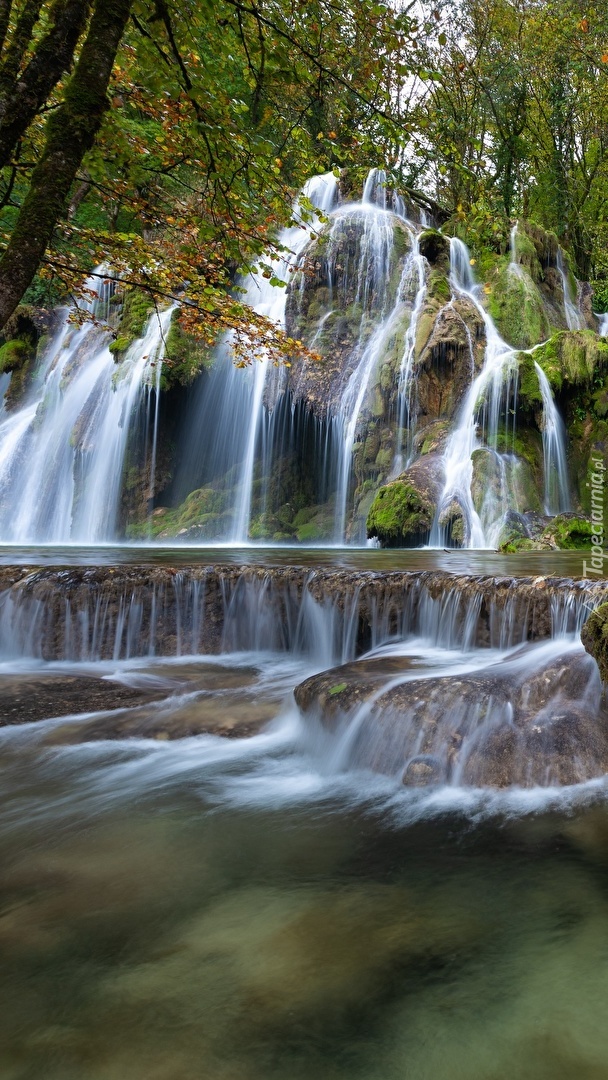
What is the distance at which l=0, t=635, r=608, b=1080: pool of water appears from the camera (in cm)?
166

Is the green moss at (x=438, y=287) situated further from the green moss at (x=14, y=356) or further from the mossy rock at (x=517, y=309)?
the green moss at (x=14, y=356)

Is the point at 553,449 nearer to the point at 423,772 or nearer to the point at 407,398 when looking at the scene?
the point at 407,398

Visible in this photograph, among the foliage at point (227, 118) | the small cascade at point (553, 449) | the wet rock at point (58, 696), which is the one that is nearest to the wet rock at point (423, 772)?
the wet rock at point (58, 696)

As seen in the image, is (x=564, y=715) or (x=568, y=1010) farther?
(x=564, y=715)

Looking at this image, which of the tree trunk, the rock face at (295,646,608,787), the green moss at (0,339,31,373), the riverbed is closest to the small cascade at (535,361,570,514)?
the riverbed

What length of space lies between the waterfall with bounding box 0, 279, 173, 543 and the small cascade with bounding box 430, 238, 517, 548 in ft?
30.3

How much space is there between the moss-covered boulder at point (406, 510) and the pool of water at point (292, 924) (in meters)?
8.71

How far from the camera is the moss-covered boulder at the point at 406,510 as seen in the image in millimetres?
12367

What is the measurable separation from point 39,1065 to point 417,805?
2.14 m

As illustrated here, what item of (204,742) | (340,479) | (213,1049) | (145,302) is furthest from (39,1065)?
(145,302)

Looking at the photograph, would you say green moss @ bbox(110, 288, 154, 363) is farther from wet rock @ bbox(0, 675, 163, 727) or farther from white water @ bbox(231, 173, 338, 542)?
wet rock @ bbox(0, 675, 163, 727)

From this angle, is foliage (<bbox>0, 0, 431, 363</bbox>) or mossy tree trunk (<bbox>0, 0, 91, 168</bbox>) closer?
mossy tree trunk (<bbox>0, 0, 91, 168</bbox>)

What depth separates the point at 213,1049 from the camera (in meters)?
1.65

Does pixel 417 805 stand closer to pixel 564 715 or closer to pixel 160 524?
pixel 564 715
